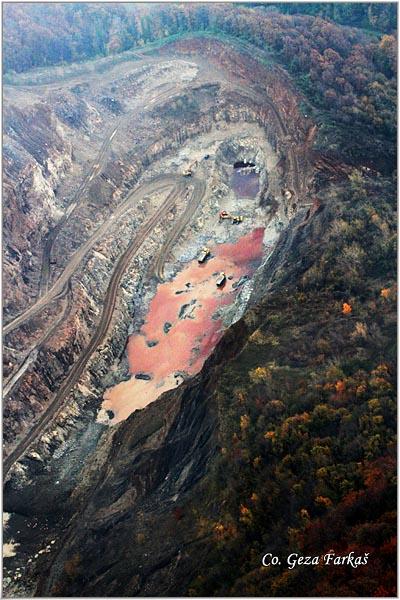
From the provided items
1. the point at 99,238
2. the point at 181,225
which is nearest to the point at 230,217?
the point at 181,225

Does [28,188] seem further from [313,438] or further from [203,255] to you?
[313,438]

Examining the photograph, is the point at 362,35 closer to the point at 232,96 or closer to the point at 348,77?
the point at 348,77

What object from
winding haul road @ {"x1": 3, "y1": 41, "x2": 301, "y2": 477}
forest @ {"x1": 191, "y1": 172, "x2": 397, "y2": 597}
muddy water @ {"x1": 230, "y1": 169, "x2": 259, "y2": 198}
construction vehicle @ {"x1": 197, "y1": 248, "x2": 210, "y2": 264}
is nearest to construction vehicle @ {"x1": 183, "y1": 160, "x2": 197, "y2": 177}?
winding haul road @ {"x1": 3, "y1": 41, "x2": 301, "y2": 477}

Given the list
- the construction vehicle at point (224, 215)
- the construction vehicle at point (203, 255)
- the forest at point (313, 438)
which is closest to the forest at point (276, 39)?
the construction vehicle at point (224, 215)

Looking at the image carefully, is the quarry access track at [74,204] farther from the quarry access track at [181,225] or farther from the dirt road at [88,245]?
the quarry access track at [181,225]

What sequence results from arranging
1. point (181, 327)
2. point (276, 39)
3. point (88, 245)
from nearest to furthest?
point (181, 327), point (88, 245), point (276, 39)

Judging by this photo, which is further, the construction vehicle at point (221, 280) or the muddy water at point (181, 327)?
the construction vehicle at point (221, 280)

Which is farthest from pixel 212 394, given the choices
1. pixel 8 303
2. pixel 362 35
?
pixel 362 35
